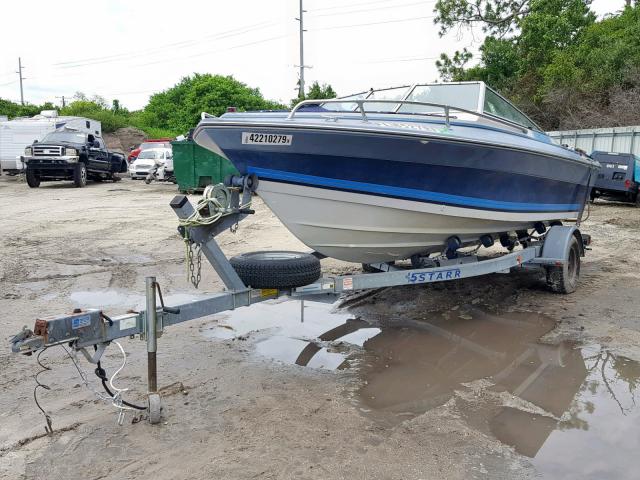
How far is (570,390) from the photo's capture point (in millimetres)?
3912

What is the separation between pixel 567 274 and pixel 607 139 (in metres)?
14.0

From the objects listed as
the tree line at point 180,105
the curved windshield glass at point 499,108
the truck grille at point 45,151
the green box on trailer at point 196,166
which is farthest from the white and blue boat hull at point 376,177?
the tree line at point 180,105

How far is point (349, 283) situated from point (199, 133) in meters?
1.70

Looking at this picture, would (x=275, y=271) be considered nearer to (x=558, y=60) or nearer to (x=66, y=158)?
(x=66, y=158)

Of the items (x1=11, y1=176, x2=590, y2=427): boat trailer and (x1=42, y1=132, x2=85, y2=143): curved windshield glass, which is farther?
(x1=42, y1=132, x2=85, y2=143): curved windshield glass

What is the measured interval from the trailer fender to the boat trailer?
0.49 m

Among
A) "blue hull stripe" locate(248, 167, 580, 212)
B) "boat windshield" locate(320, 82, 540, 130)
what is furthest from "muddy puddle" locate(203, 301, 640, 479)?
"boat windshield" locate(320, 82, 540, 130)

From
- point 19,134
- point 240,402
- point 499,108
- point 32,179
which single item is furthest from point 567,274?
point 19,134

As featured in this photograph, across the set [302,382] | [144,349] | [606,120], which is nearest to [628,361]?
[302,382]

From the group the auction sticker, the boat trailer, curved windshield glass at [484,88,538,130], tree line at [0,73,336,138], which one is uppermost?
tree line at [0,73,336,138]

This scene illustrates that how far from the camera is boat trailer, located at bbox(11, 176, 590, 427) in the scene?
2934 mm

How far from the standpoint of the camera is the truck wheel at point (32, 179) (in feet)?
60.8

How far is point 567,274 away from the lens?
619 centimetres

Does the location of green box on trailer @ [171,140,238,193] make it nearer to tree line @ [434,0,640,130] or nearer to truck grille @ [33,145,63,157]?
truck grille @ [33,145,63,157]
